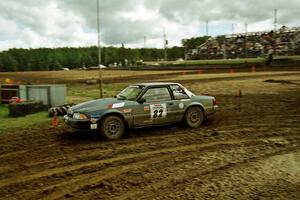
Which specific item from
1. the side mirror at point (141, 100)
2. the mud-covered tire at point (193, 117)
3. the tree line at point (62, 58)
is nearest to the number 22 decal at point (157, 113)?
the side mirror at point (141, 100)

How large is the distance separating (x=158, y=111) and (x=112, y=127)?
4.50 ft

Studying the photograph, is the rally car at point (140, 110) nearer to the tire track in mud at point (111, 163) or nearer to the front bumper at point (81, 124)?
the front bumper at point (81, 124)

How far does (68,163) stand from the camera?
26.4 ft

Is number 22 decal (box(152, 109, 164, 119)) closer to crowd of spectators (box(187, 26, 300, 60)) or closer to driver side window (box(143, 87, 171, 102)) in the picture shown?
driver side window (box(143, 87, 171, 102))

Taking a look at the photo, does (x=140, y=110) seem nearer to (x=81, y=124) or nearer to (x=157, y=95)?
(x=157, y=95)

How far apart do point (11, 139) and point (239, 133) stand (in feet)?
19.3

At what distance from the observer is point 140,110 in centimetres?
1059

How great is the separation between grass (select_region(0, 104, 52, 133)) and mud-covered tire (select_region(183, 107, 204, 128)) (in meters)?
4.82

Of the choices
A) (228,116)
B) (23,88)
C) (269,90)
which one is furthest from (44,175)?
(269,90)

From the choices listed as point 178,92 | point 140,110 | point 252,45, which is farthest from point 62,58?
point 140,110

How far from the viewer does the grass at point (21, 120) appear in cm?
1266

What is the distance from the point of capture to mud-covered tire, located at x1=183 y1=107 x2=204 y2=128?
11.4 metres

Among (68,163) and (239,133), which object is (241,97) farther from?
(68,163)

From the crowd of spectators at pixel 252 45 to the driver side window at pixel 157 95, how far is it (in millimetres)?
48499
